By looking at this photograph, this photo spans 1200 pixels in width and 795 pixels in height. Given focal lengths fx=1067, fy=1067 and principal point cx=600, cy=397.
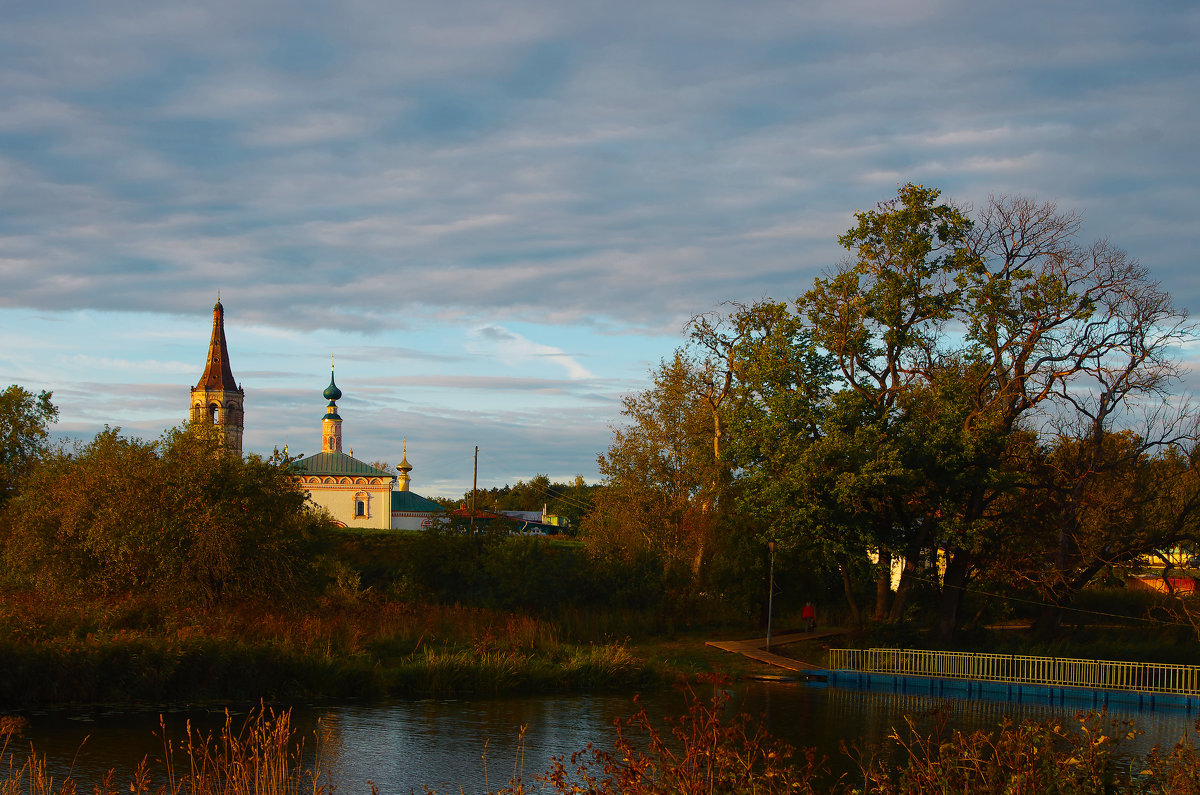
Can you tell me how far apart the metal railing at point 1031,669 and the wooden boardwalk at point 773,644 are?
4.13 feet

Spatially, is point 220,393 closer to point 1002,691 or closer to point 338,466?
point 338,466

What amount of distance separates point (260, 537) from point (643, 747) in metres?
16.7

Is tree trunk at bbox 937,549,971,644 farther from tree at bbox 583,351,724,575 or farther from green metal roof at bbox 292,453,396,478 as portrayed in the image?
green metal roof at bbox 292,453,396,478

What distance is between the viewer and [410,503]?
96688mm

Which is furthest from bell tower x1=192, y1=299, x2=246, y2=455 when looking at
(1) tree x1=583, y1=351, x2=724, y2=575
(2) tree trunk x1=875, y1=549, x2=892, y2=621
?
(2) tree trunk x1=875, y1=549, x2=892, y2=621

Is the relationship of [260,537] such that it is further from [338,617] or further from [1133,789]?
[1133,789]

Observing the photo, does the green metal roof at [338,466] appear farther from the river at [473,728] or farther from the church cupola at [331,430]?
the river at [473,728]

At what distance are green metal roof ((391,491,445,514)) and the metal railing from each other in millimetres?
66972

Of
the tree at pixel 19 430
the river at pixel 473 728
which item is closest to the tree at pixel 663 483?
the river at pixel 473 728

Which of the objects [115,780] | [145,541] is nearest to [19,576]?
[145,541]

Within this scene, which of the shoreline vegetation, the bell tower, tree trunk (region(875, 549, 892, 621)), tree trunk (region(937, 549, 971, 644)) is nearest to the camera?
the shoreline vegetation

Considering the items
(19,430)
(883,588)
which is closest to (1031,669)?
(883,588)

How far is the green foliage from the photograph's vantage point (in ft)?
99.7

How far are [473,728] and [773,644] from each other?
18377mm
